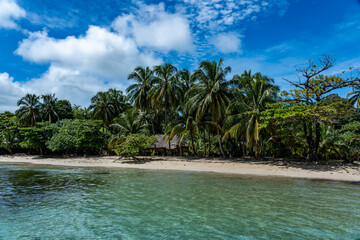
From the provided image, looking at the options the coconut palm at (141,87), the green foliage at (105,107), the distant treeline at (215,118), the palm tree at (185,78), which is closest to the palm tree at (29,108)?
the distant treeline at (215,118)

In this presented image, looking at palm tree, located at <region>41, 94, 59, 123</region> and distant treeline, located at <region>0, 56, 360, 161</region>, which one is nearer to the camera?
distant treeline, located at <region>0, 56, 360, 161</region>

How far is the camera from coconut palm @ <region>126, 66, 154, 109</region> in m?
31.6

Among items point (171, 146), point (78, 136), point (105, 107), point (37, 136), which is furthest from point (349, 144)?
point (37, 136)

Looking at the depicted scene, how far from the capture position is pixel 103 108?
119 feet

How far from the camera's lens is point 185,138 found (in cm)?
3106

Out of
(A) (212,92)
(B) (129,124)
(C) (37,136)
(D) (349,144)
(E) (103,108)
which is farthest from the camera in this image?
(E) (103,108)

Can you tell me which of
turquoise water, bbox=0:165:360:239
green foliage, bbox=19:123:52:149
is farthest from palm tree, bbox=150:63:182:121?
turquoise water, bbox=0:165:360:239

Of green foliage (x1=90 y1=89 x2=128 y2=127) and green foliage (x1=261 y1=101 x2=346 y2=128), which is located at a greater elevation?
green foliage (x1=90 y1=89 x2=128 y2=127)

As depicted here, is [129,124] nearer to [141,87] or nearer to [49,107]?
[141,87]

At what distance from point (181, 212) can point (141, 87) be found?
26.3 m

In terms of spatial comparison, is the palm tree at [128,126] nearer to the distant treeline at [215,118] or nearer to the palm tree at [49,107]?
the distant treeline at [215,118]

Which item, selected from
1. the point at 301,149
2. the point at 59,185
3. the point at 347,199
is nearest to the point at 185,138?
the point at 301,149

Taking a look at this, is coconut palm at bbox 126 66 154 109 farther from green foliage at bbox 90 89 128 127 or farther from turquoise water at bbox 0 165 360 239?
turquoise water at bbox 0 165 360 239

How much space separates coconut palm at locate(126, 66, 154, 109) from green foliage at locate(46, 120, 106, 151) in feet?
21.4
